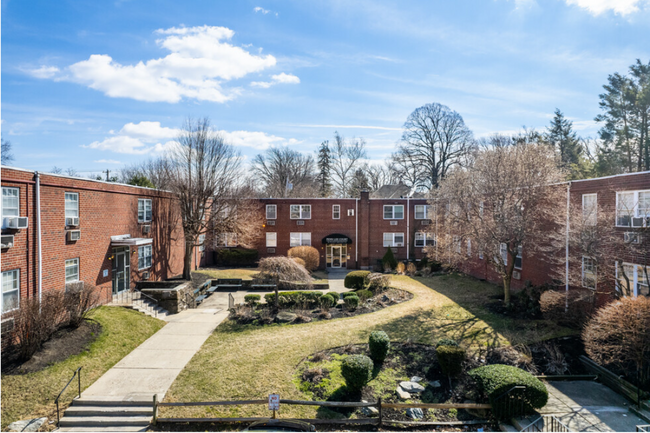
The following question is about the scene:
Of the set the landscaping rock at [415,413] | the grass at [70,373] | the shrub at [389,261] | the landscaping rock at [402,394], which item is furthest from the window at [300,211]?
the landscaping rock at [415,413]

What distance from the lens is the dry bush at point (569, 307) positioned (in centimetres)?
1374

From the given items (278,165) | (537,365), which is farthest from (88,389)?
(278,165)

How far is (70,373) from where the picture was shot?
33.7 feet

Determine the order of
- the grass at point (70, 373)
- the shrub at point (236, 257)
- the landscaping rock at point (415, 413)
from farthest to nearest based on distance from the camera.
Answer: the shrub at point (236, 257)
the grass at point (70, 373)
the landscaping rock at point (415, 413)

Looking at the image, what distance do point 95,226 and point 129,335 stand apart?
224 inches

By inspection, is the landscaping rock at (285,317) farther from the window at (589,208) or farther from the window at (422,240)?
the window at (422,240)

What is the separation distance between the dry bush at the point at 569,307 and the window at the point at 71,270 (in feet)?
63.8

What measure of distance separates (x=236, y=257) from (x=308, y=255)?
7058 mm

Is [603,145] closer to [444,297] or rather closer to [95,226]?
[444,297]

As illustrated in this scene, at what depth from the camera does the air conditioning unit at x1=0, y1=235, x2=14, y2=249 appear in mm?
10969

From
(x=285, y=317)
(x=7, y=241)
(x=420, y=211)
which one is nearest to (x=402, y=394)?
(x=285, y=317)

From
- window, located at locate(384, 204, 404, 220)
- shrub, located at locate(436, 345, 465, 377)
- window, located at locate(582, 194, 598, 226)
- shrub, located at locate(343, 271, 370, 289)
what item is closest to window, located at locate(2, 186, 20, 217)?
shrub, located at locate(436, 345, 465, 377)

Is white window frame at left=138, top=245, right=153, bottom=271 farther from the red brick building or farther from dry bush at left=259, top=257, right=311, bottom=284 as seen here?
dry bush at left=259, top=257, right=311, bottom=284

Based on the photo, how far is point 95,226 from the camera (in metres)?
15.8
